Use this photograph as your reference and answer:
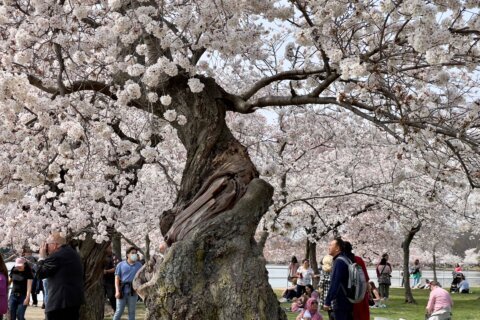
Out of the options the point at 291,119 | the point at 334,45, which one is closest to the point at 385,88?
the point at 334,45

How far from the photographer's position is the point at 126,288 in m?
12.1

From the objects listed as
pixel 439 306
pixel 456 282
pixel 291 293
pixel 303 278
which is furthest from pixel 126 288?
pixel 456 282

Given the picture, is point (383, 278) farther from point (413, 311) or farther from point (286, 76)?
point (286, 76)

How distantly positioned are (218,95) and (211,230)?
171cm

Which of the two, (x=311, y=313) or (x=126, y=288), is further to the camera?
(x=126, y=288)

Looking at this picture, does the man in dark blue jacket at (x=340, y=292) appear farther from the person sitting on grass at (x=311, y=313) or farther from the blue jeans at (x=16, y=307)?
the blue jeans at (x=16, y=307)

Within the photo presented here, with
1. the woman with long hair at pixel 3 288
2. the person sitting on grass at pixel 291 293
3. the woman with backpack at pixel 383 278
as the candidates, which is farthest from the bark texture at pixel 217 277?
the woman with backpack at pixel 383 278

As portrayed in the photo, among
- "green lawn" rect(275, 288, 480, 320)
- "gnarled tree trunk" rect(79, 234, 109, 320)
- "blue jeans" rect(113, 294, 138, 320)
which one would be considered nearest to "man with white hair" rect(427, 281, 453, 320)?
"green lawn" rect(275, 288, 480, 320)

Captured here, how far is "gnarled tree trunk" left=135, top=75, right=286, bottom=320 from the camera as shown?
19.6 ft

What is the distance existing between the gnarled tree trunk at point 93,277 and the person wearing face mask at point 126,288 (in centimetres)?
36

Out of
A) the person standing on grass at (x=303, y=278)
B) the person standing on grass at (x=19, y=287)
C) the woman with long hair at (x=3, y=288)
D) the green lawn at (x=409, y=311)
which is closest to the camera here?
the woman with long hair at (x=3, y=288)

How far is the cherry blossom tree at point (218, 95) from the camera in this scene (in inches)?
231

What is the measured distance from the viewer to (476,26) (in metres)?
5.81

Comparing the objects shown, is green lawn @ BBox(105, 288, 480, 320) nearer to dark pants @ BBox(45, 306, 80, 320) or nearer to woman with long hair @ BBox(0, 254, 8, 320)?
woman with long hair @ BBox(0, 254, 8, 320)
